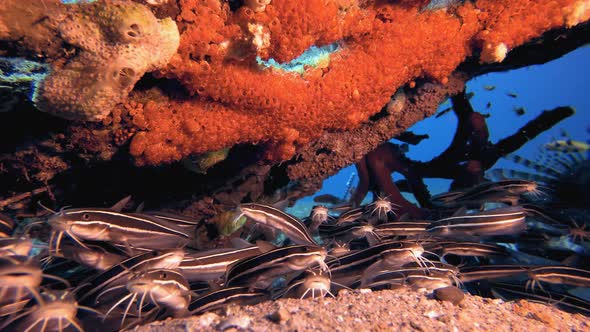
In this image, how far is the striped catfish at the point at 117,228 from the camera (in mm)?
2662

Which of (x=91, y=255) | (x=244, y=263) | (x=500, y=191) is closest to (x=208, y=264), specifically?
(x=244, y=263)

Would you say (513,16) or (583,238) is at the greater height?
(513,16)

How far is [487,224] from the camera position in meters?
4.21

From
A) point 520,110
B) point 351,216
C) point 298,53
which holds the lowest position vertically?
point 351,216

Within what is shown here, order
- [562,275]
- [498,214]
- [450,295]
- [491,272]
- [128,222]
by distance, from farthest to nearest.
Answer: [498,214] → [491,272] → [562,275] → [128,222] → [450,295]

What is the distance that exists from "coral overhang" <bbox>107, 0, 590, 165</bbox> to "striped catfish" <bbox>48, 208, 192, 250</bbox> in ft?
2.43

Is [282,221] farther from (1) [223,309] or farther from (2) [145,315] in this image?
(2) [145,315]

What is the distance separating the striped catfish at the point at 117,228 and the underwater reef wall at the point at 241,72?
749 mm

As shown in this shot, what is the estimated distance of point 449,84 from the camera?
5.10 m

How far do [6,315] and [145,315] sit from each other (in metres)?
0.95

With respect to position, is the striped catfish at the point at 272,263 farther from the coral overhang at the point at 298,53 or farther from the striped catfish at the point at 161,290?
the coral overhang at the point at 298,53

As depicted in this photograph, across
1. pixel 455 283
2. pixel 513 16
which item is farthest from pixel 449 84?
pixel 455 283

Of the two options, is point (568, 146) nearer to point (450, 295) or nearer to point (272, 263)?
point (450, 295)

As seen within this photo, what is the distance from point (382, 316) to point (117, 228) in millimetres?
2470
